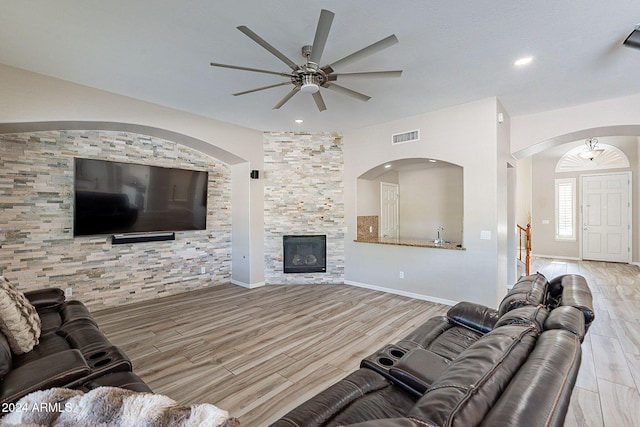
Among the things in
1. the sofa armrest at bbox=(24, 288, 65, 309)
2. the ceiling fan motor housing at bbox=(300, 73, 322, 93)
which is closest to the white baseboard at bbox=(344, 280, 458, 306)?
the ceiling fan motor housing at bbox=(300, 73, 322, 93)

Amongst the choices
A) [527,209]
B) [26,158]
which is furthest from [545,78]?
[527,209]

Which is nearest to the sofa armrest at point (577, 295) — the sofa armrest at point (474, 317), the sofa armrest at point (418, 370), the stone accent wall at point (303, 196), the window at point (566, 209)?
the sofa armrest at point (474, 317)

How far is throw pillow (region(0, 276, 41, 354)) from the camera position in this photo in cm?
187

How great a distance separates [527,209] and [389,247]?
6.99m

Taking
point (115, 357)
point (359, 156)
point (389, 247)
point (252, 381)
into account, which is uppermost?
point (359, 156)

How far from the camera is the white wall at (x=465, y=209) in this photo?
4.07 meters

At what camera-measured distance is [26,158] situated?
3635 mm

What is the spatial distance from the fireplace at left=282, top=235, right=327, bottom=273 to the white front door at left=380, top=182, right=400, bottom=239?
162 cm

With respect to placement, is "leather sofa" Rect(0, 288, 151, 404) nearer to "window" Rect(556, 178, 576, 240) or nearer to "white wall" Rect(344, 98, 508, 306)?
"white wall" Rect(344, 98, 508, 306)

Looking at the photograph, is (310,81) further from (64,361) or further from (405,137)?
(405,137)

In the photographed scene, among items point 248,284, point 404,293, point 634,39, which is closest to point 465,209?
point 404,293

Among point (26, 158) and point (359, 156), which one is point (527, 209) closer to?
point (359, 156)

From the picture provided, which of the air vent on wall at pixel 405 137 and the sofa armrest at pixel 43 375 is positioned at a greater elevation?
the air vent on wall at pixel 405 137

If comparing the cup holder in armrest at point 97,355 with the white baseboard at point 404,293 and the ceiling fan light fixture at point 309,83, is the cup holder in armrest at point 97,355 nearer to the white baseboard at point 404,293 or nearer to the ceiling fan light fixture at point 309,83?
the ceiling fan light fixture at point 309,83
